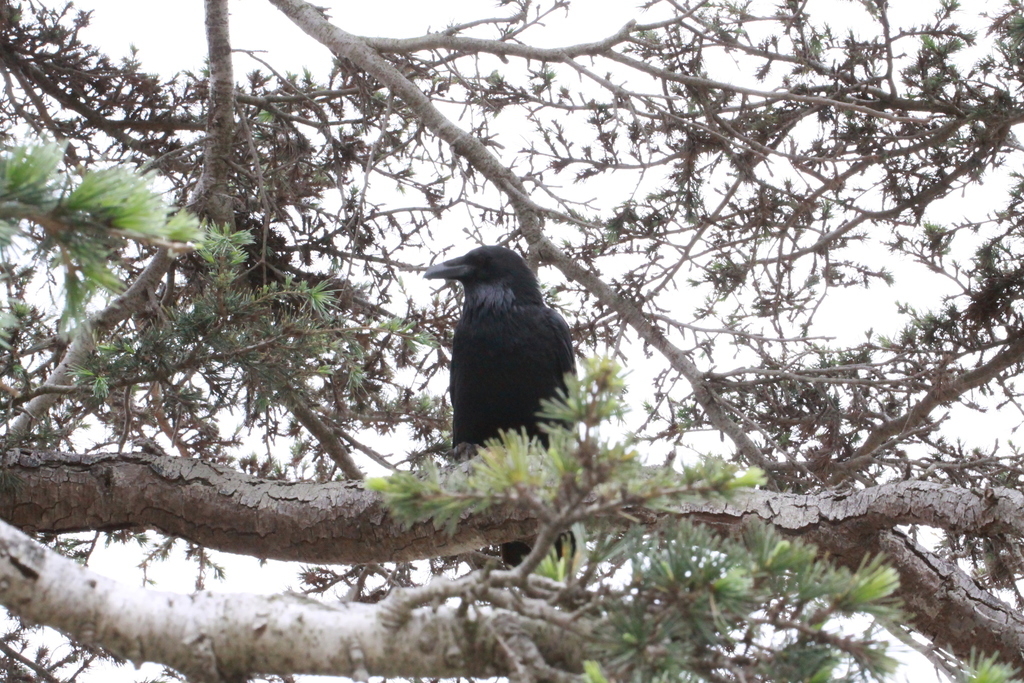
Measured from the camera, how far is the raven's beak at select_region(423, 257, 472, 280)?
4.95 meters

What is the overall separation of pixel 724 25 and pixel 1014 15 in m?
1.42

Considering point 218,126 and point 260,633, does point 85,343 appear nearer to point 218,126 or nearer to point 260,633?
point 218,126

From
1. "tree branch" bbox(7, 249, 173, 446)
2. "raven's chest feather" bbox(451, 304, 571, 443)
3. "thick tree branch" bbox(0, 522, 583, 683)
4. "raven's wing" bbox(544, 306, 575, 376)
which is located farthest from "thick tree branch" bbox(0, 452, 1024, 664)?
"raven's wing" bbox(544, 306, 575, 376)

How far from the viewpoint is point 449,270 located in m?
5.00

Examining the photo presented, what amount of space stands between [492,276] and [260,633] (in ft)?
11.8

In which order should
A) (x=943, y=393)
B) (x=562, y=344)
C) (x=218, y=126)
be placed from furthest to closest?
(x=562, y=344), (x=218, y=126), (x=943, y=393)

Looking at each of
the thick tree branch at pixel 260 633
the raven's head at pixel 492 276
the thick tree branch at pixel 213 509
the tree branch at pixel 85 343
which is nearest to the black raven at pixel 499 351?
the raven's head at pixel 492 276

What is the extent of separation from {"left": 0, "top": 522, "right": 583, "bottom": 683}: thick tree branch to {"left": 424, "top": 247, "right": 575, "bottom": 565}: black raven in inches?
118

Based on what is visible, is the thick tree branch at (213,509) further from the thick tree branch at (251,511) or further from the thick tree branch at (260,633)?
the thick tree branch at (260,633)

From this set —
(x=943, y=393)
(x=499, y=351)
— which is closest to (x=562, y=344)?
(x=499, y=351)

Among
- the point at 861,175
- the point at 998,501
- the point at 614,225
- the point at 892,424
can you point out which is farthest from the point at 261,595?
the point at 861,175

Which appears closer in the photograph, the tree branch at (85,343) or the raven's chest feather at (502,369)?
the tree branch at (85,343)

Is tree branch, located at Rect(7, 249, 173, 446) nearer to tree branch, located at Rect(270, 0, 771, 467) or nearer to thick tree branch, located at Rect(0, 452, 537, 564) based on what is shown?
thick tree branch, located at Rect(0, 452, 537, 564)

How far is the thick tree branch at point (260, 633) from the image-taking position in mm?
1563
